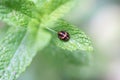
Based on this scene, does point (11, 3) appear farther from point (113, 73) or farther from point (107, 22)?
point (113, 73)

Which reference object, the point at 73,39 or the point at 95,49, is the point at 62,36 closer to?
the point at 73,39

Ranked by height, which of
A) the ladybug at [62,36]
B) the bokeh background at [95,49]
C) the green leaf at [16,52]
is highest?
the bokeh background at [95,49]

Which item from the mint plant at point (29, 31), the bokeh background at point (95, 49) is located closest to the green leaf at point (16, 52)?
the mint plant at point (29, 31)

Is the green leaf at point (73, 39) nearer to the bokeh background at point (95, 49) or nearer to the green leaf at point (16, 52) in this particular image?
the green leaf at point (16, 52)

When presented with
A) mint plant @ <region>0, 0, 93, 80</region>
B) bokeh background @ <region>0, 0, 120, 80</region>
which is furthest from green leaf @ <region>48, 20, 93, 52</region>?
bokeh background @ <region>0, 0, 120, 80</region>

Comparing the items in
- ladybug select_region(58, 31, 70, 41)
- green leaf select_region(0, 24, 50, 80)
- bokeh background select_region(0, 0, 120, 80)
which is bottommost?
green leaf select_region(0, 24, 50, 80)

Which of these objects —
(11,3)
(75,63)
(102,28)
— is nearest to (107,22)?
(102,28)

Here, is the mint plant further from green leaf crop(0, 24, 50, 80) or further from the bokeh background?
the bokeh background

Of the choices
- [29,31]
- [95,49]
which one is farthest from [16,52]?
[95,49]
